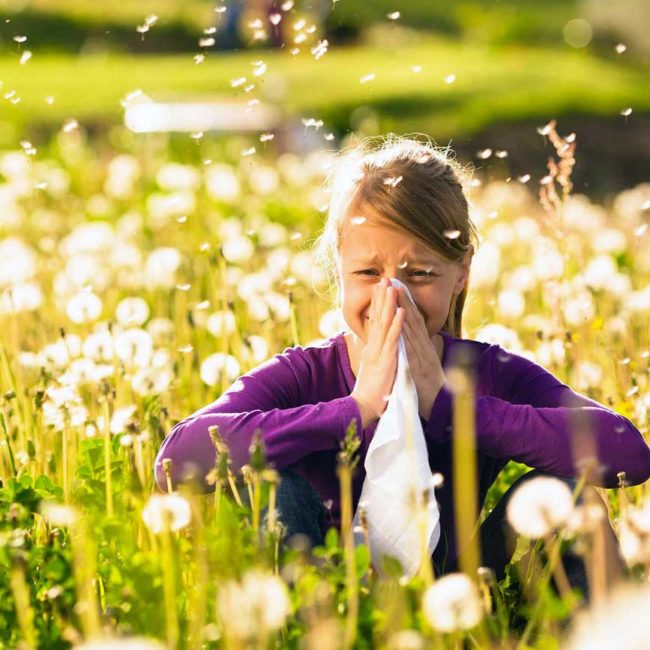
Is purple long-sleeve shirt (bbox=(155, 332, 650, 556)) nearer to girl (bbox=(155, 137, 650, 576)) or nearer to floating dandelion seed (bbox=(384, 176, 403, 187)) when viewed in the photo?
girl (bbox=(155, 137, 650, 576))

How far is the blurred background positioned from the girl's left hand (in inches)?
13.1

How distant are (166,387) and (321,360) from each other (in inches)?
14.9

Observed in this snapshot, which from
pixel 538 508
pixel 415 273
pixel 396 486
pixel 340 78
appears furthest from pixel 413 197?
pixel 340 78

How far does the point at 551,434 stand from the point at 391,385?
28cm

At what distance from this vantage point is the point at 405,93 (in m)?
12.6

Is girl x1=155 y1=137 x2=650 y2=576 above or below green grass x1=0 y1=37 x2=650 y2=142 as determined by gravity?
above

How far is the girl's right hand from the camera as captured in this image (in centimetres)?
215

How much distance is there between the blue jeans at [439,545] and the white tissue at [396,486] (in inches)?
3.6


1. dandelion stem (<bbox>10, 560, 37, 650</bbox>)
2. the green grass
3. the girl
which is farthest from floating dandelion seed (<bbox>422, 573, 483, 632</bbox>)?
the green grass

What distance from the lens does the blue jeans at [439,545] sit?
209 cm

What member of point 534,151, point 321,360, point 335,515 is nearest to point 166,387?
point 321,360

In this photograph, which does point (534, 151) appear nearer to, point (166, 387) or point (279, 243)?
point (279, 243)

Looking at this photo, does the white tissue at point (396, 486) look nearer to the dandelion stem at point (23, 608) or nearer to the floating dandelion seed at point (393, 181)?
the floating dandelion seed at point (393, 181)

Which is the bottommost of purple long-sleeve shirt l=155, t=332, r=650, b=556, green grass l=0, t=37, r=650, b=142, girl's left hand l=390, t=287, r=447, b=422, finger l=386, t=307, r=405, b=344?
green grass l=0, t=37, r=650, b=142
